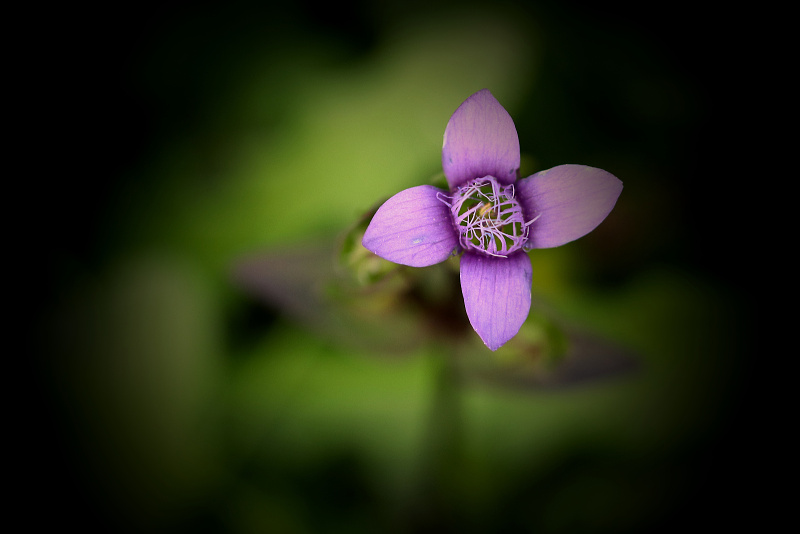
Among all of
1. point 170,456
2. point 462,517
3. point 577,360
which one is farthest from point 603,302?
point 170,456

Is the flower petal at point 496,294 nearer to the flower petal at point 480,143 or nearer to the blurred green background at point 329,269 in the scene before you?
the flower petal at point 480,143

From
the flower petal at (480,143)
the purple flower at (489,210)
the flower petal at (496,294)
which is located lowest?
the flower petal at (496,294)

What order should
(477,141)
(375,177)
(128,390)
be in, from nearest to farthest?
(477,141)
(128,390)
(375,177)

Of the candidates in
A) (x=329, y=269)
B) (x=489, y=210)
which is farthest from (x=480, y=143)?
(x=329, y=269)

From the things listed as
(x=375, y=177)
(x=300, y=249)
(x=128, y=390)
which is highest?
(x=375, y=177)

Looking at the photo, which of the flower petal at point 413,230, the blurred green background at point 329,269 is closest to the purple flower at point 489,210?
the flower petal at point 413,230

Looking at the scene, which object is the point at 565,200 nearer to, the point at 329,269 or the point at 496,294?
the point at 496,294

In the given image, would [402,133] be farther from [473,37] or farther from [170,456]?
[170,456]
